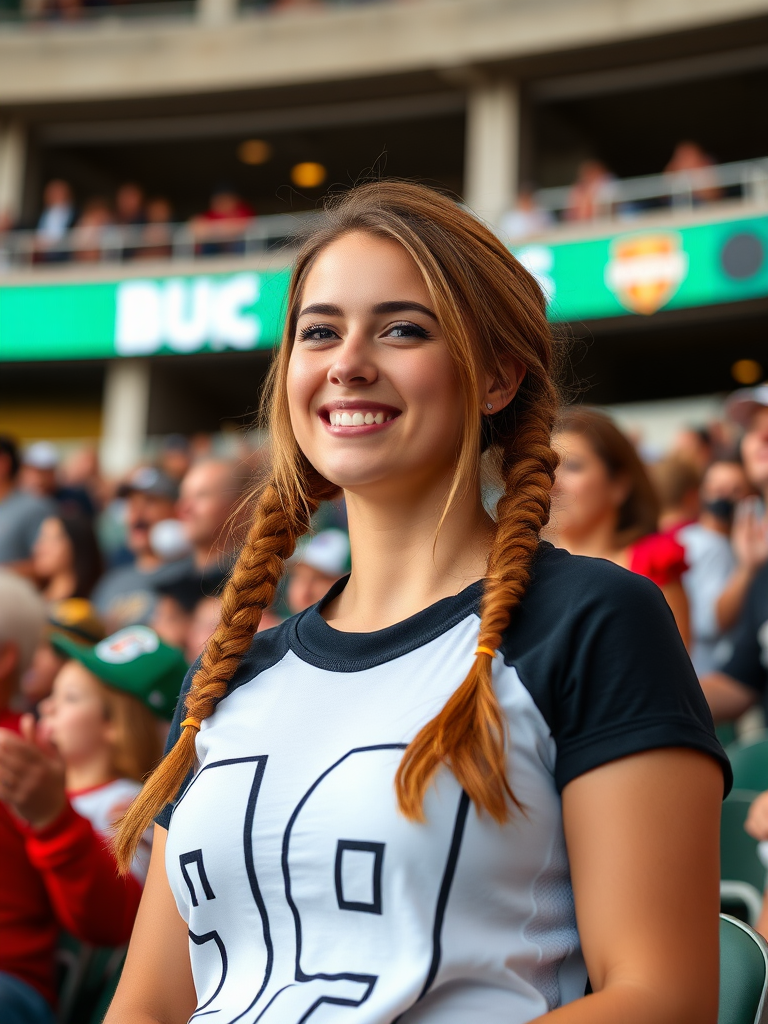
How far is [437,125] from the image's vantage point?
15.4m

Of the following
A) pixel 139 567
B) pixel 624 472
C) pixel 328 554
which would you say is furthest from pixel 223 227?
pixel 624 472

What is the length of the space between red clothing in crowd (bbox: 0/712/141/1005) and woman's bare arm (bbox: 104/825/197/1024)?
63cm

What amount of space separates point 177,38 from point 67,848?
14.5m

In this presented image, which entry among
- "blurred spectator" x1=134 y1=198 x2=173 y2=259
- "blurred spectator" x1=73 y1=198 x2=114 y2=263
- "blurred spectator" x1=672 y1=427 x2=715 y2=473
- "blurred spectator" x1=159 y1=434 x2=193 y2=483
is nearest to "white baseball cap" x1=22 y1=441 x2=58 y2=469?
"blurred spectator" x1=159 y1=434 x2=193 y2=483

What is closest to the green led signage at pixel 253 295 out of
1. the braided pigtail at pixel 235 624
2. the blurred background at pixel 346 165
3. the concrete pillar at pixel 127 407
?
the blurred background at pixel 346 165

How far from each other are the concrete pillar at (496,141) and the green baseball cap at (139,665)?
11985mm

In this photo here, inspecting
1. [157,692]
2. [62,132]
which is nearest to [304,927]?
[157,692]

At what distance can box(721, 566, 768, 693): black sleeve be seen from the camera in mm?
3154

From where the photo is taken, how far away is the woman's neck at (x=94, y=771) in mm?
2809

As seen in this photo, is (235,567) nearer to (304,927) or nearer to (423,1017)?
(304,927)

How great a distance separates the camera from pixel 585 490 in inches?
120

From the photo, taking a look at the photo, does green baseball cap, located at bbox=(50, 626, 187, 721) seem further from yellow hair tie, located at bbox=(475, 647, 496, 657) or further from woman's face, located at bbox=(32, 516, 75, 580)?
woman's face, located at bbox=(32, 516, 75, 580)

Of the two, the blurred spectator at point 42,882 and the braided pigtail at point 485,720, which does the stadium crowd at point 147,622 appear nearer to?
the blurred spectator at point 42,882

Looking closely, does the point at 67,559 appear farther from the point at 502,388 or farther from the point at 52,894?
the point at 502,388
